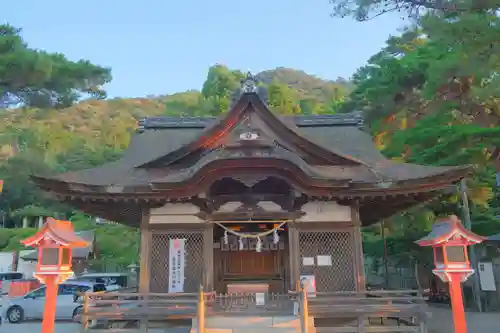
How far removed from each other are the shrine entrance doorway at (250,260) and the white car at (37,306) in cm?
684

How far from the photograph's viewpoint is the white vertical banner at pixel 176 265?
33.9 feet

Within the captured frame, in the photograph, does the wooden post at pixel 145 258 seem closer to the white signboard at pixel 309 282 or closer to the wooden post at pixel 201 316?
the wooden post at pixel 201 316

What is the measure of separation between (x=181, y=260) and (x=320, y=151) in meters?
4.63

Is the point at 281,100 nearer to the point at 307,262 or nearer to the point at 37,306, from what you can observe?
the point at 37,306

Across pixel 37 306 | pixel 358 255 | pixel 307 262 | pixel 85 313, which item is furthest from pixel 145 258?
pixel 37 306

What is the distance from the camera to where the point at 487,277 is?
54.1 feet

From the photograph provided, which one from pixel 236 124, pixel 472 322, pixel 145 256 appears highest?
pixel 236 124

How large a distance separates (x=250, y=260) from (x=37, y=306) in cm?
906

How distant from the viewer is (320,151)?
11273mm

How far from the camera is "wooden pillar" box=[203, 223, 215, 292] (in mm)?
10086

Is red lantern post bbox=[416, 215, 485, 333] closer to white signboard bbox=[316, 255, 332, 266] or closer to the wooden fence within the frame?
the wooden fence

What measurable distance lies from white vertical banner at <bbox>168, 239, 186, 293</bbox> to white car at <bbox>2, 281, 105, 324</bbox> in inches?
282

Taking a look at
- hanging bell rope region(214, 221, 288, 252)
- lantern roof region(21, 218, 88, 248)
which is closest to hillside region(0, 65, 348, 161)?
lantern roof region(21, 218, 88, 248)

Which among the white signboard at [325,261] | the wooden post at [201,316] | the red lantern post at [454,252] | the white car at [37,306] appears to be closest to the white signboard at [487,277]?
the white signboard at [325,261]
